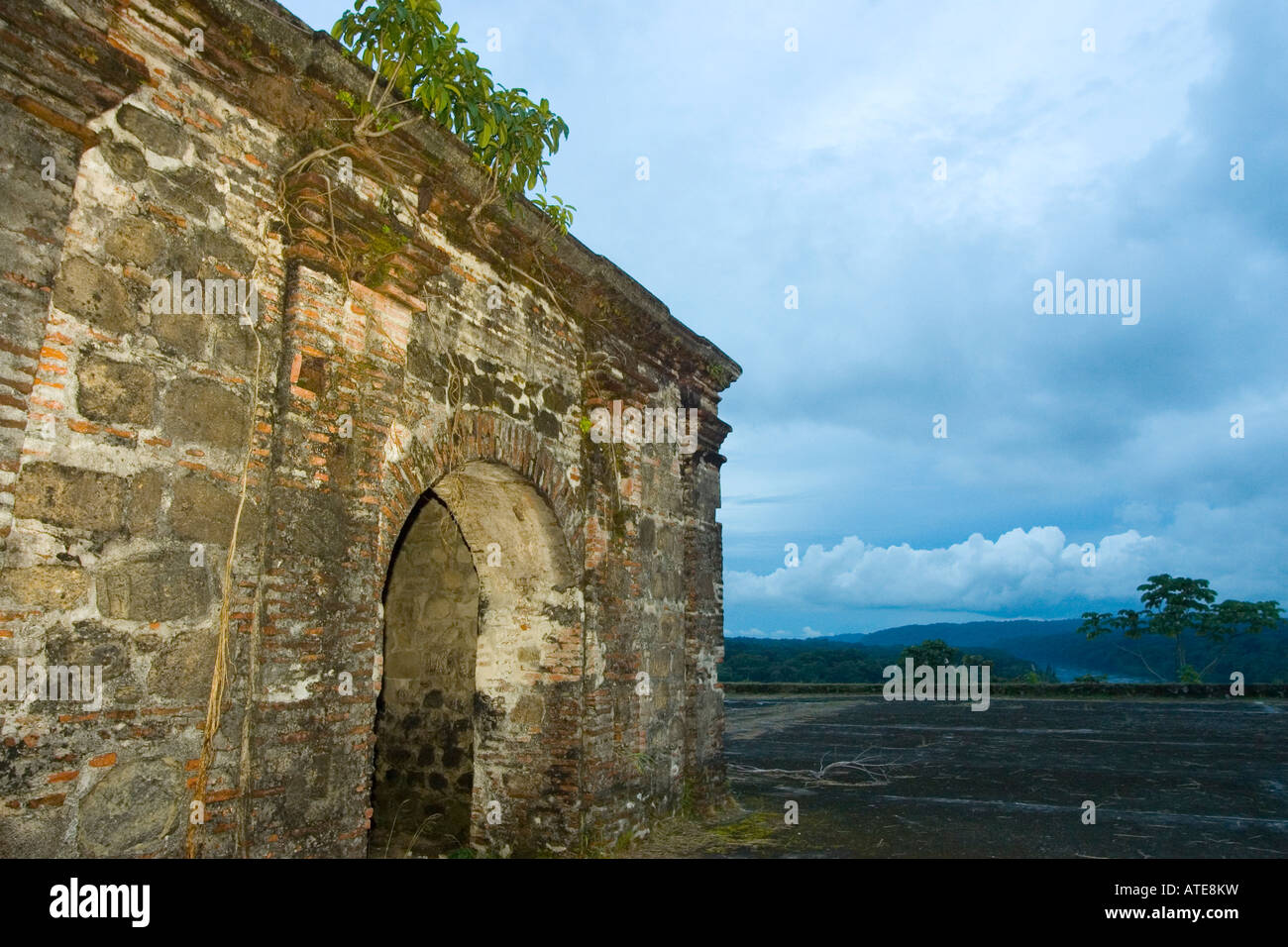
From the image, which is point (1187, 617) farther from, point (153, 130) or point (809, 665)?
point (153, 130)

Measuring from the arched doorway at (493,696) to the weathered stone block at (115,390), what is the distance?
217cm

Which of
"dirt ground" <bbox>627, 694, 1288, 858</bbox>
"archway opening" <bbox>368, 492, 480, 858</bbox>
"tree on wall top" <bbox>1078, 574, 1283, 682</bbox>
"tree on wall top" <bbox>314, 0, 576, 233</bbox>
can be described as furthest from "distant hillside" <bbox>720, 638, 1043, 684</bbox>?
"tree on wall top" <bbox>314, 0, 576, 233</bbox>

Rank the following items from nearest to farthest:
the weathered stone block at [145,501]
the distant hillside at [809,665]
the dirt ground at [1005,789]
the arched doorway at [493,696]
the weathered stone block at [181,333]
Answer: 1. the weathered stone block at [145,501]
2. the weathered stone block at [181,333]
3. the arched doorway at [493,696]
4. the dirt ground at [1005,789]
5. the distant hillside at [809,665]

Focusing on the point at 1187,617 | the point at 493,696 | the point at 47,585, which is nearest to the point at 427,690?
the point at 493,696

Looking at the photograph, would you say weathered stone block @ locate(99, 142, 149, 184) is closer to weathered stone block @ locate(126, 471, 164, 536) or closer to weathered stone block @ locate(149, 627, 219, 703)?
weathered stone block @ locate(126, 471, 164, 536)

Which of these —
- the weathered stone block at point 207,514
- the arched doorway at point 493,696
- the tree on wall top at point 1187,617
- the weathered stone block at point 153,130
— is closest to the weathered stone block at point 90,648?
the weathered stone block at point 207,514

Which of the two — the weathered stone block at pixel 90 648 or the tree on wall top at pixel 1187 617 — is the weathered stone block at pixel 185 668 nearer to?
the weathered stone block at pixel 90 648

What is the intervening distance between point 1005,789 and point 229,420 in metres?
8.13

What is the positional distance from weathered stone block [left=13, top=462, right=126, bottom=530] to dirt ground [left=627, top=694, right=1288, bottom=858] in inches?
177

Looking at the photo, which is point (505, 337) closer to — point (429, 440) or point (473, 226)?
point (473, 226)

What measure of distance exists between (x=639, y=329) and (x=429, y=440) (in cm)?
282

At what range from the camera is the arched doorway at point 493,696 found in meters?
5.68

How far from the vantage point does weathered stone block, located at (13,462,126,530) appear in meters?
2.82

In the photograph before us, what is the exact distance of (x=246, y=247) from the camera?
3.66 m
